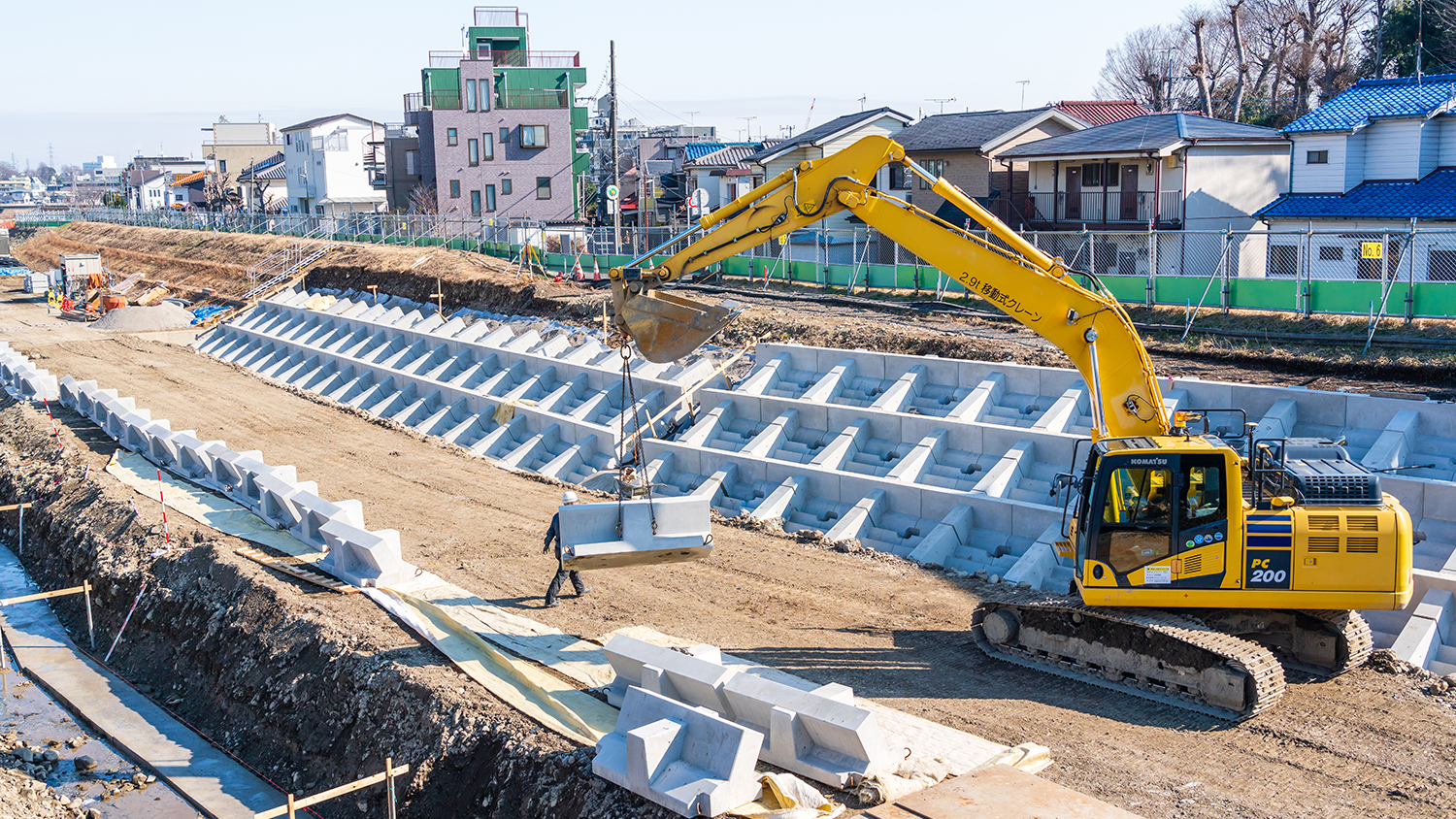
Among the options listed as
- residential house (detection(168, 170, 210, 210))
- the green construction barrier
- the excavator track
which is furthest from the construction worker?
residential house (detection(168, 170, 210, 210))

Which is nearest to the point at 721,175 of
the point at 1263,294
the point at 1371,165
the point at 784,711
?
the point at 1371,165

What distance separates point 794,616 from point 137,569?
9853mm

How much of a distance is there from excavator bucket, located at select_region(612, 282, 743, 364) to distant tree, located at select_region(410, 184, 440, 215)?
46.3 meters

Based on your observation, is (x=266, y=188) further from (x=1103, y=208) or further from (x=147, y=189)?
(x=1103, y=208)

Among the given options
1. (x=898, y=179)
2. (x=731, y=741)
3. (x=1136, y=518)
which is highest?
(x=898, y=179)

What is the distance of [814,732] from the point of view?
9281 millimetres

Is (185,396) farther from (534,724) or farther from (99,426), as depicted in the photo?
(534,724)

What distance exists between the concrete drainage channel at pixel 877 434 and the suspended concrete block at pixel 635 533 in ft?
10.9

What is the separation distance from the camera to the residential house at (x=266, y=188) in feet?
293

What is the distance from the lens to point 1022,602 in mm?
12117

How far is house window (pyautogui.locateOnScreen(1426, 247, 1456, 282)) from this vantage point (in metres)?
24.5

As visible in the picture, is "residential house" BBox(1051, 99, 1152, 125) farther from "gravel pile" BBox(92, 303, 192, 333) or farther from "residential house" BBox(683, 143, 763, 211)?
"gravel pile" BBox(92, 303, 192, 333)

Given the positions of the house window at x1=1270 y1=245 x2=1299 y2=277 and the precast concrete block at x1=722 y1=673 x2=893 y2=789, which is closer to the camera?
the precast concrete block at x1=722 y1=673 x2=893 y2=789

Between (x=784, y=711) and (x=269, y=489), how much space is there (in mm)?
11396
